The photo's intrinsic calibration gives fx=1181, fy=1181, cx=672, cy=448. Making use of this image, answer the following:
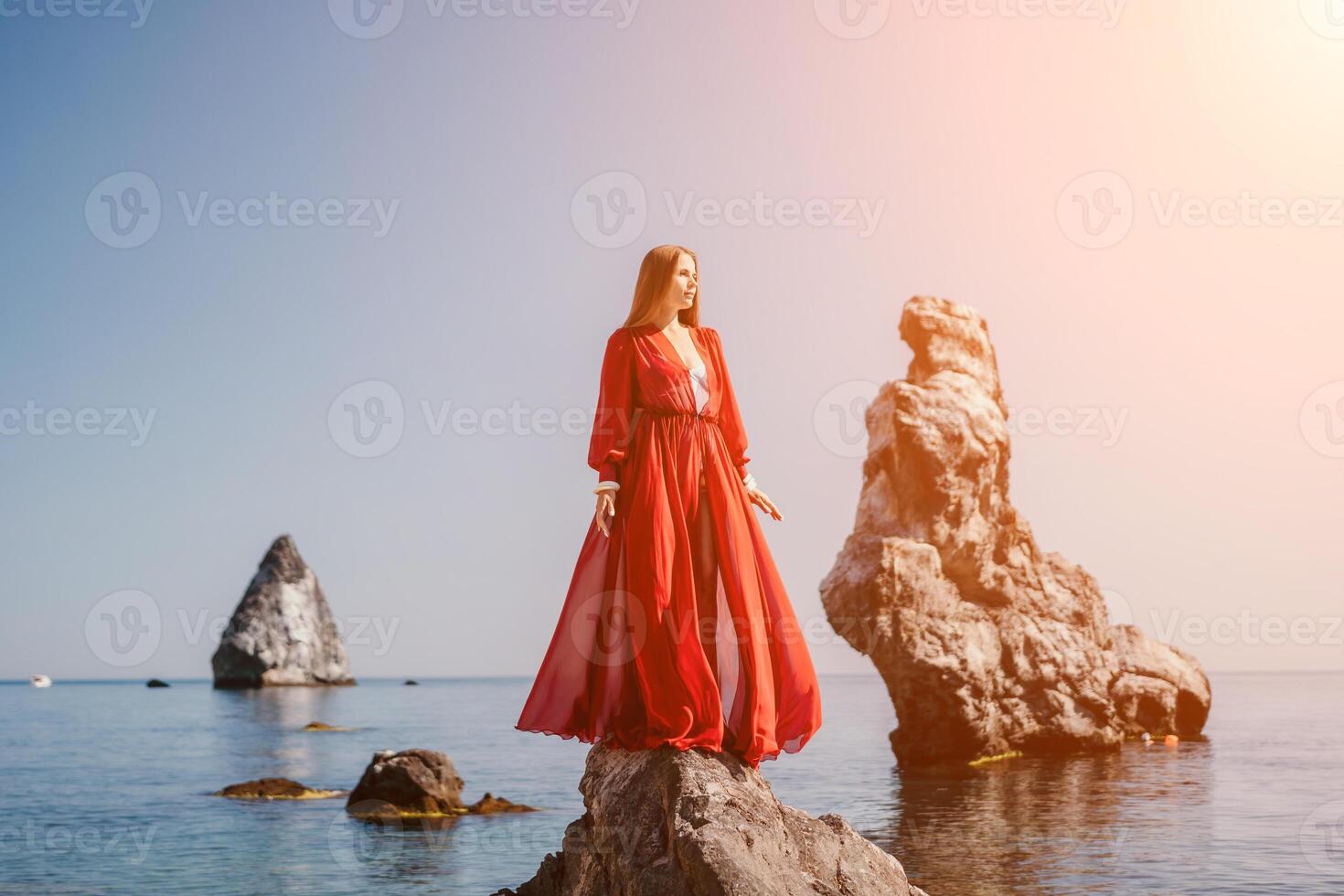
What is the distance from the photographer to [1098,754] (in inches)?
1031

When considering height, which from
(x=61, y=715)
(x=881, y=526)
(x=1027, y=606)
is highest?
(x=881, y=526)

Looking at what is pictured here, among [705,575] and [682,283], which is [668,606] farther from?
[682,283]

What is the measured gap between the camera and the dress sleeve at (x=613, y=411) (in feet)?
23.0

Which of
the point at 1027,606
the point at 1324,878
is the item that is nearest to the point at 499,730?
the point at 1027,606

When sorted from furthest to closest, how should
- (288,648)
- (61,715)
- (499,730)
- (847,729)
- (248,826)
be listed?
(288,648), (61,715), (499,730), (847,729), (248,826)

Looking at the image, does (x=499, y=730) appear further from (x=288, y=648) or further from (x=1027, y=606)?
(x=288, y=648)

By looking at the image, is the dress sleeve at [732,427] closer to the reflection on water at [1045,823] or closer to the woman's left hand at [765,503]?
the woman's left hand at [765,503]

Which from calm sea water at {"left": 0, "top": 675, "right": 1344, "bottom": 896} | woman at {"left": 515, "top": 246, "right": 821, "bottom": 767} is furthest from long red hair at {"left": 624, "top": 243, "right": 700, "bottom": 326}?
calm sea water at {"left": 0, "top": 675, "right": 1344, "bottom": 896}

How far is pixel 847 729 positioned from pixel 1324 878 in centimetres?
3519

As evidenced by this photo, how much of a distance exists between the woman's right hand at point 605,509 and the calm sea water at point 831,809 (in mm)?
7335

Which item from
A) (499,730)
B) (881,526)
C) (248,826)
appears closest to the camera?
(248,826)

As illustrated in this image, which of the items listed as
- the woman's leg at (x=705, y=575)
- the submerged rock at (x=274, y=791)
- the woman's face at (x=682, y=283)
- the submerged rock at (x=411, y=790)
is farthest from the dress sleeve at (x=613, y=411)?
the submerged rock at (x=274, y=791)

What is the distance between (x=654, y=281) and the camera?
7227mm

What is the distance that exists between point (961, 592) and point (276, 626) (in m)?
77.7
